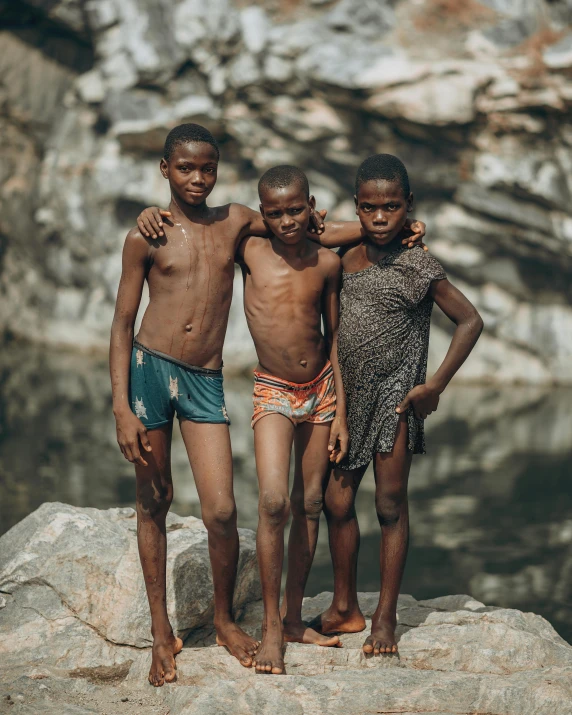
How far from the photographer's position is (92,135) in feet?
54.1

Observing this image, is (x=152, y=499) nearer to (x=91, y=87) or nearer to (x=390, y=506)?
(x=390, y=506)

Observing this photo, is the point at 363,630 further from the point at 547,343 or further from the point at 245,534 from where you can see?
the point at 547,343

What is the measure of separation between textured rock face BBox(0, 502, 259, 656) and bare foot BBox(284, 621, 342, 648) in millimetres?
440

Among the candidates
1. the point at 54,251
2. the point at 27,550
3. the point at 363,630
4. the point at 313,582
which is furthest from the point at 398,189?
the point at 54,251

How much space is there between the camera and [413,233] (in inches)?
153

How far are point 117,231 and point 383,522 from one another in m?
13.1

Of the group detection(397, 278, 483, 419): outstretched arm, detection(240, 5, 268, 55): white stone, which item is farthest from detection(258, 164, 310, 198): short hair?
detection(240, 5, 268, 55): white stone

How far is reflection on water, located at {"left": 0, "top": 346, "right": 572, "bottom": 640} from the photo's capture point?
7805 millimetres

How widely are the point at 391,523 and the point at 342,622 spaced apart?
55 centimetres

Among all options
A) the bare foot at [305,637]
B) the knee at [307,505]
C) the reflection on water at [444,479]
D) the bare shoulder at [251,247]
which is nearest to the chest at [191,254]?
the bare shoulder at [251,247]

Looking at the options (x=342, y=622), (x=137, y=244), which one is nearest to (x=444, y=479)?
(x=342, y=622)

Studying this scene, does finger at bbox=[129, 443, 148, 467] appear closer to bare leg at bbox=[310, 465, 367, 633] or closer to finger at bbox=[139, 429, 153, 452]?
finger at bbox=[139, 429, 153, 452]

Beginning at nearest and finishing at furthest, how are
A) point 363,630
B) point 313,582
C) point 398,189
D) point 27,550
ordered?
point 398,189
point 363,630
point 27,550
point 313,582

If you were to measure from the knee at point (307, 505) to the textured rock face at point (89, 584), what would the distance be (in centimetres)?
66
